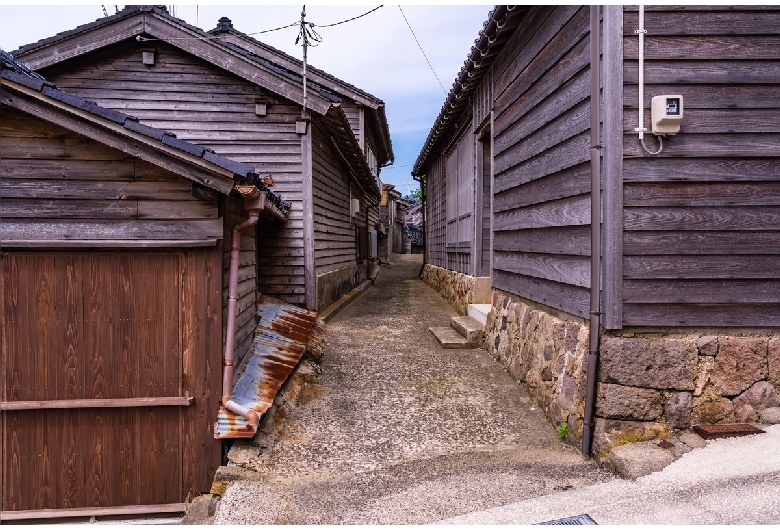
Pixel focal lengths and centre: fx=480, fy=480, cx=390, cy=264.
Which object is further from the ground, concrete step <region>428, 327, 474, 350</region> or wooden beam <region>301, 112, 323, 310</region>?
wooden beam <region>301, 112, 323, 310</region>

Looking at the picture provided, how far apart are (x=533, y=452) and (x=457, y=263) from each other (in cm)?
772

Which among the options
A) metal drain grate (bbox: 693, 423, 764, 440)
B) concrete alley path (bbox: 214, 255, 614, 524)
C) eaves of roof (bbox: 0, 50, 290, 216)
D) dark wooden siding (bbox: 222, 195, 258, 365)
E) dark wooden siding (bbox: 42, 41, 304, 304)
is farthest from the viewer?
dark wooden siding (bbox: 42, 41, 304, 304)

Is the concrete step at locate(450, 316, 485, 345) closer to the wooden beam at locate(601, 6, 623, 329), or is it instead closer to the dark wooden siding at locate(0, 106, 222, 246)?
the wooden beam at locate(601, 6, 623, 329)

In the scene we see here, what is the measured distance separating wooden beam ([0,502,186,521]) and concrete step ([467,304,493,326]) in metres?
5.53

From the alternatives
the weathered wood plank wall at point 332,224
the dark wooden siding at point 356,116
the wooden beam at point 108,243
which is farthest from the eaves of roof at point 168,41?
the dark wooden siding at point 356,116

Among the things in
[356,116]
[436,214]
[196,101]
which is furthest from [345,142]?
[436,214]

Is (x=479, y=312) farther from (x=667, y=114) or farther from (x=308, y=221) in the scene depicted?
(x=667, y=114)

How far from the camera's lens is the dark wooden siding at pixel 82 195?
4531 mm

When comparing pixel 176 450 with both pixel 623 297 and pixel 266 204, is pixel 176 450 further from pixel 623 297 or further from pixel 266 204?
pixel 623 297

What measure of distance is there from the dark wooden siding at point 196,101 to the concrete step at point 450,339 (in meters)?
3.79

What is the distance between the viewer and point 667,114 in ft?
13.1

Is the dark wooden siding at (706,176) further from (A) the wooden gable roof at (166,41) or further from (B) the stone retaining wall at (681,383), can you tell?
(A) the wooden gable roof at (166,41)

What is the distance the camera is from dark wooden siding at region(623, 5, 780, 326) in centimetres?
411

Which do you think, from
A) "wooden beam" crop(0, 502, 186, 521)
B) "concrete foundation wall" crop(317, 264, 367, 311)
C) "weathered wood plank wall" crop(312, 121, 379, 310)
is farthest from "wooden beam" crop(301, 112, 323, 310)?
"wooden beam" crop(0, 502, 186, 521)
